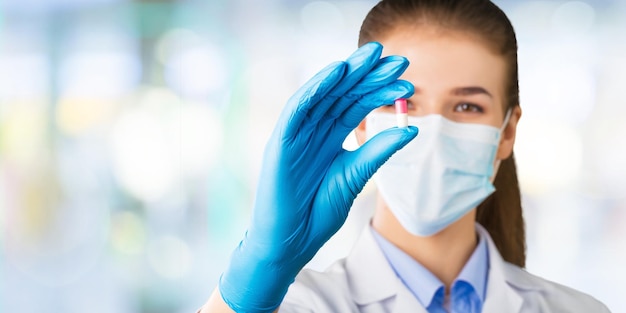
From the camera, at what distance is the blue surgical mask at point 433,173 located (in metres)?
1.60

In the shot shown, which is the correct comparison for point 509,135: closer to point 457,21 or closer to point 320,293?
point 457,21

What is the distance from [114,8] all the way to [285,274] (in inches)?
128

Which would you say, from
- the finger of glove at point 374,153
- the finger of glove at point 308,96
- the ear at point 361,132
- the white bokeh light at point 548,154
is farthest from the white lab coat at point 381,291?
the white bokeh light at point 548,154

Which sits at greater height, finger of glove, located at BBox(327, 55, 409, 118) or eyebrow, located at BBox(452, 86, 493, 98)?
finger of glove, located at BBox(327, 55, 409, 118)

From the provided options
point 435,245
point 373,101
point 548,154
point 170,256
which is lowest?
point 170,256

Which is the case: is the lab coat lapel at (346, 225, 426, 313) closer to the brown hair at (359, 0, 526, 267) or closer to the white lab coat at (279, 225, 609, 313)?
the white lab coat at (279, 225, 609, 313)

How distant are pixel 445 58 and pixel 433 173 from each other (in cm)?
25

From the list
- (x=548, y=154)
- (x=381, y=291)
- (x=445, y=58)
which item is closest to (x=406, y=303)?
(x=381, y=291)

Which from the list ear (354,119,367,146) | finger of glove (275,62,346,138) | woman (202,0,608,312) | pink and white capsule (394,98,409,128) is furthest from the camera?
ear (354,119,367,146)

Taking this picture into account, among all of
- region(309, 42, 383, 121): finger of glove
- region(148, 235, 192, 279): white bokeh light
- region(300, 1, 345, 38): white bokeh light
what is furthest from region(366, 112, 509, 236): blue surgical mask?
region(148, 235, 192, 279): white bokeh light

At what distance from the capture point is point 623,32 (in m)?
3.88

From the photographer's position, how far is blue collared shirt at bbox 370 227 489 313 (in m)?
1.59

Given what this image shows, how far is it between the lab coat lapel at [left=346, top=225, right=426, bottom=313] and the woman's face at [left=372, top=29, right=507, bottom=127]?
11.9 inches

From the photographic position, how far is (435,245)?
1.65 metres
